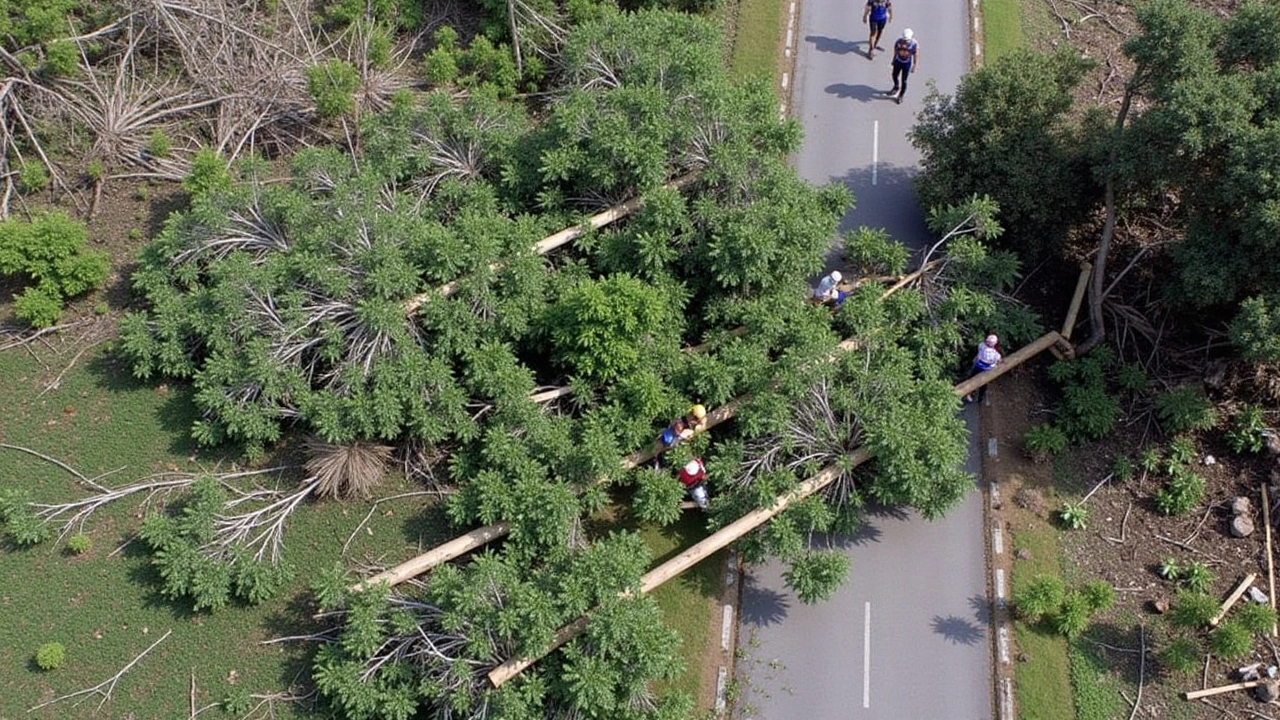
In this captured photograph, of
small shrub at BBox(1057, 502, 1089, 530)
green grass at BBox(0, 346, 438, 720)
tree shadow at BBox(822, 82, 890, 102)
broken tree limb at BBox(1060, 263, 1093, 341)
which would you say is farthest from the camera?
tree shadow at BBox(822, 82, 890, 102)

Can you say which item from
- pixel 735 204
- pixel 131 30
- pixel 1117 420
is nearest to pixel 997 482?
pixel 1117 420

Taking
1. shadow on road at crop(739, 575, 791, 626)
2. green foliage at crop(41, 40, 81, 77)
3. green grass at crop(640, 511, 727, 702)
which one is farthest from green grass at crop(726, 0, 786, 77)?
green foliage at crop(41, 40, 81, 77)

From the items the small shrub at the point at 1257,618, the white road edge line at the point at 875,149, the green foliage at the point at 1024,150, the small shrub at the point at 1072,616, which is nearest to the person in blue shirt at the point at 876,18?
the white road edge line at the point at 875,149

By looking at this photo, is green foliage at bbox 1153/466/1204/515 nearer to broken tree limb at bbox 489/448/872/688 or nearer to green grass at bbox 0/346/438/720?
broken tree limb at bbox 489/448/872/688

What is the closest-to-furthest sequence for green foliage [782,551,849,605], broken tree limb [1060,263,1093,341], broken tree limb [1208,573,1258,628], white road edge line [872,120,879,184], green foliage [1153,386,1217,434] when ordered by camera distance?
green foliage [782,551,849,605]
broken tree limb [1208,573,1258,628]
green foliage [1153,386,1217,434]
broken tree limb [1060,263,1093,341]
white road edge line [872,120,879,184]

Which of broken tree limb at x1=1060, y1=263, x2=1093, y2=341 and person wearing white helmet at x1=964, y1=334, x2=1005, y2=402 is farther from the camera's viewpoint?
broken tree limb at x1=1060, y1=263, x2=1093, y2=341

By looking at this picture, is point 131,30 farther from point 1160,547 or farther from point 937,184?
point 1160,547
